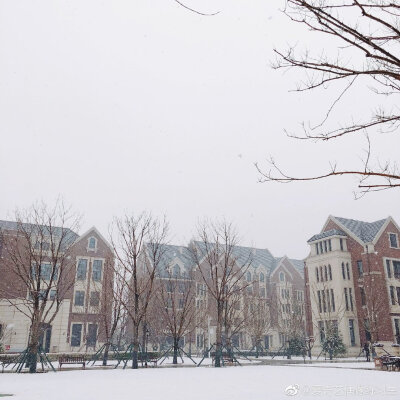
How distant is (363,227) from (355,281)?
613cm

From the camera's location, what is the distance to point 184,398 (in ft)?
30.0

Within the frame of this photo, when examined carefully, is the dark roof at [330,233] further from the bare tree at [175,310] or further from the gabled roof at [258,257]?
the gabled roof at [258,257]

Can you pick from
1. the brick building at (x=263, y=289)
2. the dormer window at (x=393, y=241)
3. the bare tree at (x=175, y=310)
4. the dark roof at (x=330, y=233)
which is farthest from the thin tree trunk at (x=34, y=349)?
the dormer window at (x=393, y=241)

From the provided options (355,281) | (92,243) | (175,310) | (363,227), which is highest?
(363,227)

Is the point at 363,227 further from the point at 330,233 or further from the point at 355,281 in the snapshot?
the point at 355,281

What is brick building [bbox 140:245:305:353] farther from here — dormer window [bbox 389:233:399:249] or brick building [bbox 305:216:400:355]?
dormer window [bbox 389:233:399:249]

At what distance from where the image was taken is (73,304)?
37.8 meters

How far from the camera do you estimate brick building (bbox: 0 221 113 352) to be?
33.2m

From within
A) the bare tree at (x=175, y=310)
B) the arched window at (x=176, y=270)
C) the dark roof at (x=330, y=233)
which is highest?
the dark roof at (x=330, y=233)

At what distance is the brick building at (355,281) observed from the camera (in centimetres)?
3381

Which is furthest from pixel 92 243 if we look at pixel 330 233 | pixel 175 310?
pixel 330 233

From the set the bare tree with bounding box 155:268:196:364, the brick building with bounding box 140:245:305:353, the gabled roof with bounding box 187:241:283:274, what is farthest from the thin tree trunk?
the gabled roof with bounding box 187:241:283:274

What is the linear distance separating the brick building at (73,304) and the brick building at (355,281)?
19649 millimetres

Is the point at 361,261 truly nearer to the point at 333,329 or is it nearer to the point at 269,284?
the point at 333,329
